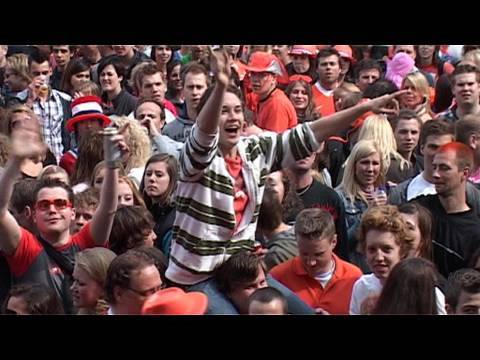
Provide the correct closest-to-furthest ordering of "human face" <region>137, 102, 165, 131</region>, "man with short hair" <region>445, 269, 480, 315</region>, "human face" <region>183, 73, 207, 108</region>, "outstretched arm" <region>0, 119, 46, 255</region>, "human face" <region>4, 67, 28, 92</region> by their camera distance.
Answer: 1. "outstretched arm" <region>0, 119, 46, 255</region>
2. "man with short hair" <region>445, 269, 480, 315</region>
3. "human face" <region>137, 102, 165, 131</region>
4. "human face" <region>183, 73, 207, 108</region>
5. "human face" <region>4, 67, 28, 92</region>

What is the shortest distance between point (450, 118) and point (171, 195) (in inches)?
96.5

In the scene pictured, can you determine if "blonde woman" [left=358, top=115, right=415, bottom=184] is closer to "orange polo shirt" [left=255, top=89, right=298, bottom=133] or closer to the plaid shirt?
"orange polo shirt" [left=255, top=89, right=298, bottom=133]

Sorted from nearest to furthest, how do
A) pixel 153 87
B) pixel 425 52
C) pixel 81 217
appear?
pixel 81 217 → pixel 153 87 → pixel 425 52

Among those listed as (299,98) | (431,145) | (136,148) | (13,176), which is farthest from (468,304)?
(299,98)

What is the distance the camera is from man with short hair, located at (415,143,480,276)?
20.1ft

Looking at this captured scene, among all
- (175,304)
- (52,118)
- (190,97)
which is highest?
(190,97)

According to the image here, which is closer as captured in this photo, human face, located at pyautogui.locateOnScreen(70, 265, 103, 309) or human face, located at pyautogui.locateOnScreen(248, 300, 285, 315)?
human face, located at pyautogui.locateOnScreen(248, 300, 285, 315)

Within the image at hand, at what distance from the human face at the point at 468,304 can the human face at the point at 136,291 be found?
126 centimetres

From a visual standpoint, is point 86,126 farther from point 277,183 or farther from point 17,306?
point 17,306

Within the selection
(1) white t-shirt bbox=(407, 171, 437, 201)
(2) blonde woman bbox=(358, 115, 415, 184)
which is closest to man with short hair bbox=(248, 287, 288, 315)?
(1) white t-shirt bbox=(407, 171, 437, 201)

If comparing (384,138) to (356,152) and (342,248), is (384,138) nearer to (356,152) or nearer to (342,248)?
(356,152)

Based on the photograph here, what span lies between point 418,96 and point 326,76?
1.07 metres

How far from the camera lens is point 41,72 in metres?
9.70

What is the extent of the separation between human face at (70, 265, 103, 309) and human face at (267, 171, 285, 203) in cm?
133
